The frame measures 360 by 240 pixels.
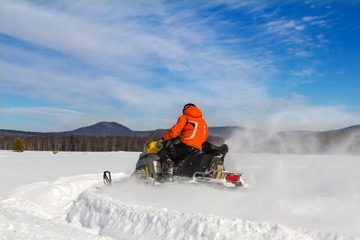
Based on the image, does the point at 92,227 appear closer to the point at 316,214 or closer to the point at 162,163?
the point at 162,163

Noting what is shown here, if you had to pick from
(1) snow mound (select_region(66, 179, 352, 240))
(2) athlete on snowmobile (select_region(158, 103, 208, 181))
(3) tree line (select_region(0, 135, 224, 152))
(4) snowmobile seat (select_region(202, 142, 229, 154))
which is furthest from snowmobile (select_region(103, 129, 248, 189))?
(3) tree line (select_region(0, 135, 224, 152))

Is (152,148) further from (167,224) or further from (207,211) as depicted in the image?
(167,224)

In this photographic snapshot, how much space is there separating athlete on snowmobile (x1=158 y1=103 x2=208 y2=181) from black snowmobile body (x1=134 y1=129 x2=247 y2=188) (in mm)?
182

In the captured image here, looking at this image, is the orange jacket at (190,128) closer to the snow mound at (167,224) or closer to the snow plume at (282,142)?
the snow plume at (282,142)

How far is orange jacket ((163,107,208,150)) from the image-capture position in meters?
6.59

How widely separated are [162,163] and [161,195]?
101 cm

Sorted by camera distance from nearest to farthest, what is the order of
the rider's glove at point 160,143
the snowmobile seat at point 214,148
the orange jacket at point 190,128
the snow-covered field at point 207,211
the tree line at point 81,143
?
the snow-covered field at point 207,211 < the snowmobile seat at point 214,148 < the orange jacket at point 190,128 < the rider's glove at point 160,143 < the tree line at point 81,143

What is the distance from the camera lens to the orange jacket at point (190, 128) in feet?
21.6

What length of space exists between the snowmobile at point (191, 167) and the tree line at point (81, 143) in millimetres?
70670

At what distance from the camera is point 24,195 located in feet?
25.1

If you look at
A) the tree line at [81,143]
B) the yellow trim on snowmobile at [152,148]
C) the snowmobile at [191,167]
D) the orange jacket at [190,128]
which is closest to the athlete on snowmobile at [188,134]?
the orange jacket at [190,128]

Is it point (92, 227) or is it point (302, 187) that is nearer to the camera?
point (92, 227)

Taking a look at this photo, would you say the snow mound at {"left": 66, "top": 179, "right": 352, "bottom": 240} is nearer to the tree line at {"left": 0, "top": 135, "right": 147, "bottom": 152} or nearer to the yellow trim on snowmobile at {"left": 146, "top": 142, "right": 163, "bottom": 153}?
the yellow trim on snowmobile at {"left": 146, "top": 142, "right": 163, "bottom": 153}

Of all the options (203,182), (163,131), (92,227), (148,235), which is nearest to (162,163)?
(163,131)
